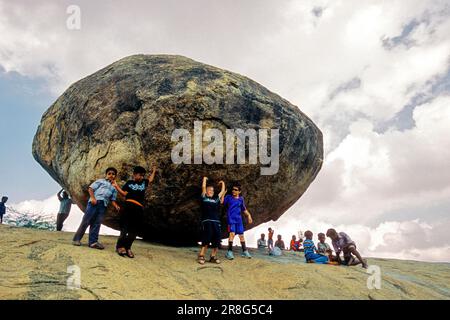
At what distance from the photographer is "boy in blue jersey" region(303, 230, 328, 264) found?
903 centimetres

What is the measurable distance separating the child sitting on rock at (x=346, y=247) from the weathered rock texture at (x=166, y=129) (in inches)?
70.6

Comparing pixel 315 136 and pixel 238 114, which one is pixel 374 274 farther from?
pixel 238 114

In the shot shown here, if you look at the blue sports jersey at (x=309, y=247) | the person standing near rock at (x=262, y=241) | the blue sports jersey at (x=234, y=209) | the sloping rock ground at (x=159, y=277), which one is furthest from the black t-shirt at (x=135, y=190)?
the person standing near rock at (x=262, y=241)

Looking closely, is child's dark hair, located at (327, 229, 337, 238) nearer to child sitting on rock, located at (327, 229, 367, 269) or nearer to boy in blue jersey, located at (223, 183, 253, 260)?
child sitting on rock, located at (327, 229, 367, 269)

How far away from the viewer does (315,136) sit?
10.4 meters

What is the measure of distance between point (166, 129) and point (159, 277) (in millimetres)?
3417

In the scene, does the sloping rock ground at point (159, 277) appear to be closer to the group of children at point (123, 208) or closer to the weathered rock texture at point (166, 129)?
the group of children at point (123, 208)

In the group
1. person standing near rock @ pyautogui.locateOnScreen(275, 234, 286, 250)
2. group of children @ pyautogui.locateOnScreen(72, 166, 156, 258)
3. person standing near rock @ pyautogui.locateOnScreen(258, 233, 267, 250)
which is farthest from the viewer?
person standing near rock @ pyautogui.locateOnScreen(275, 234, 286, 250)

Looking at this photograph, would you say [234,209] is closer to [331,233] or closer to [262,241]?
[331,233]

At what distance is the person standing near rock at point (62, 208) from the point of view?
11.3 m

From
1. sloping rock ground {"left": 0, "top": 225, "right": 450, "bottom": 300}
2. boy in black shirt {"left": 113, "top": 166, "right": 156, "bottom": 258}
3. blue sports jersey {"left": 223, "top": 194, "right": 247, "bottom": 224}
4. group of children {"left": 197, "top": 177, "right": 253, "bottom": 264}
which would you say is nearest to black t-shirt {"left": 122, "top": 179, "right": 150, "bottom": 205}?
boy in black shirt {"left": 113, "top": 166, "right": 156, "bottom": 258}

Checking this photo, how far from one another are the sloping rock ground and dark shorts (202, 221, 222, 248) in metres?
0.53
